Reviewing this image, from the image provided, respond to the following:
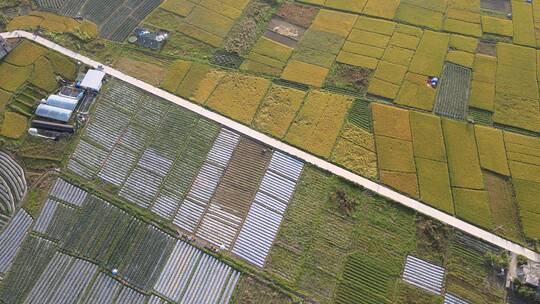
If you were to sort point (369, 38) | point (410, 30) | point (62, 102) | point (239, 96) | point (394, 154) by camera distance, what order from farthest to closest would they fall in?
1. point (410, 30)
2. point (369, 38)
3. point (239, 96)
4. point (62, 102)
5. point (394, 154)

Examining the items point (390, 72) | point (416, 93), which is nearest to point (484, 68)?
point (416, 93)

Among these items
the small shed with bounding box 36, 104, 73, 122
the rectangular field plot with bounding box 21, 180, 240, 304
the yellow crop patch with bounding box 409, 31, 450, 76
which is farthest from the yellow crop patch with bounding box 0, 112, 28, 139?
the yellow crop patch with bounding box 409, 31, 450, 76

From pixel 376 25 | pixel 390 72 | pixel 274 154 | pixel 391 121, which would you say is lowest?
pixel 274 154

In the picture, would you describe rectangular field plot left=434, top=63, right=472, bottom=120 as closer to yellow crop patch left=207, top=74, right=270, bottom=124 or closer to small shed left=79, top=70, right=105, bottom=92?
yellow crop patch left=207, top=74, right=270, bottom=124

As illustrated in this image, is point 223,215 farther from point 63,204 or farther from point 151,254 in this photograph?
point 63,204

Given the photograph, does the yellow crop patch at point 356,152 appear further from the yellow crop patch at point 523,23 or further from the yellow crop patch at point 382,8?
the yellow crop patch at point 523,23

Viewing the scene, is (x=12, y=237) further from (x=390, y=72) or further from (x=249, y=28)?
(x=390, y=72)
